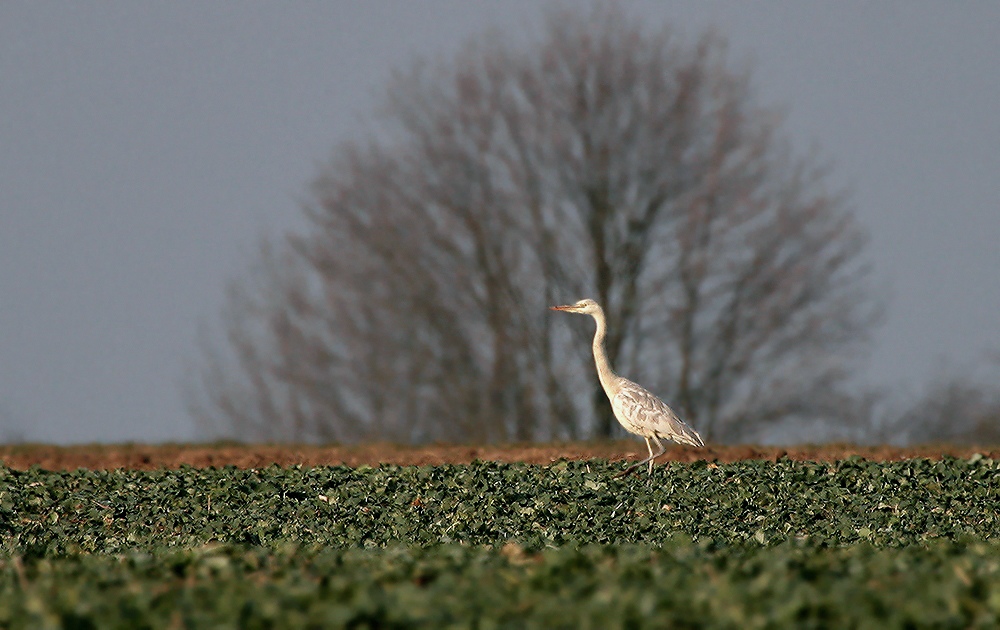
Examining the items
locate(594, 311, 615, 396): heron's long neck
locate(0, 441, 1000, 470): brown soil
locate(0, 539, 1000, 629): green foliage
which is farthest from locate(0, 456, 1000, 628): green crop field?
locate(0, 441, 1000, 470): brown soil

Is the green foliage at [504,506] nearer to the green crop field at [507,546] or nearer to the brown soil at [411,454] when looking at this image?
the green crop field at [507,546]

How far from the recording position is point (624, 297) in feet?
81.8

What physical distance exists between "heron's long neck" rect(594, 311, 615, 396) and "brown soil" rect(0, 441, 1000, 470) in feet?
3.28

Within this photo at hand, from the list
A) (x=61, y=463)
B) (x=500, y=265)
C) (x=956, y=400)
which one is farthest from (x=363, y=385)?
(x=956, y=400)

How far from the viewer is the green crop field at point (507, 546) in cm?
586

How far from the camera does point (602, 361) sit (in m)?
14.9

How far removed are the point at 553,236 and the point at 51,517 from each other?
13.9 m

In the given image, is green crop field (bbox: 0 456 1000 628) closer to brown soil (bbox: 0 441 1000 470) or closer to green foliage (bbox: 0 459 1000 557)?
green foliage (bbox: 0 459 1000 557)

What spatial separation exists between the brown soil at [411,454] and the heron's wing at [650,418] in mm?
1160

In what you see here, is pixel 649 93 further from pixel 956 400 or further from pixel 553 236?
pixel 956 400

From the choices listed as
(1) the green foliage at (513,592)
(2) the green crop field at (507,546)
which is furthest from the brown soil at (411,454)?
(1) the green foliage at (513,592)

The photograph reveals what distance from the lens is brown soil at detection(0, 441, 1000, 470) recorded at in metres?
16.3

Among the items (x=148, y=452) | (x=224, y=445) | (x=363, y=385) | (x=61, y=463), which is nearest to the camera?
(x=61, y=463)

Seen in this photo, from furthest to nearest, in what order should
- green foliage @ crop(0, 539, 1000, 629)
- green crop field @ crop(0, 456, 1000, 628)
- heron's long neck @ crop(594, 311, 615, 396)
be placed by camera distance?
1. heron's long neck @ crop(594, 311, 615, 396)
2. green crop field @ crop(0, 456, 1000, 628)
3. green foliage @ crop(0, 539, 1000, 629)
